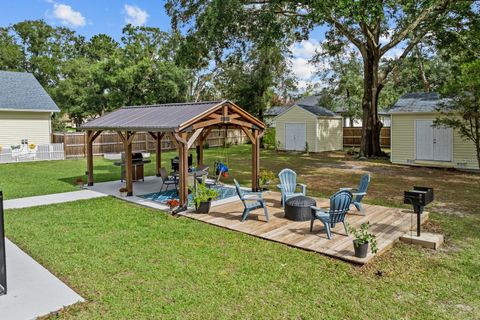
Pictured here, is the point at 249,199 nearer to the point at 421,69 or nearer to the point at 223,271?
the point at 223,271

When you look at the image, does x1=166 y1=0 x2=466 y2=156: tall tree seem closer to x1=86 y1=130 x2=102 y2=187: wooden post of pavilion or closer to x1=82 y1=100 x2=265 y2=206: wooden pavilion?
x1=82 y1=100 x2=265 y2=206: wooden pavilion

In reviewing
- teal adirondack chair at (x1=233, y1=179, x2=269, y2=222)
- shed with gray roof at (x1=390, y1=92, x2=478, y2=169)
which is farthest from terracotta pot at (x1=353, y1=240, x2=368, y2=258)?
shed with gray roof at (x1=390, y1=92, x2=478, y2=169)

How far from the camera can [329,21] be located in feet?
54.0

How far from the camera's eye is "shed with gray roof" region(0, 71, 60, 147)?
65.7ft

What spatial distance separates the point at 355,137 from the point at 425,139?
12121 mm

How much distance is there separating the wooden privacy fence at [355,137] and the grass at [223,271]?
2040 cm

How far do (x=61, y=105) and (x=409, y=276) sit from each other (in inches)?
1380

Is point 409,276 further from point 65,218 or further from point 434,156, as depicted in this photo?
point 434,156

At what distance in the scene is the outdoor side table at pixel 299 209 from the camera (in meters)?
7.55

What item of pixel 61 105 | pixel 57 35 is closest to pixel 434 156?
pixel 61 105

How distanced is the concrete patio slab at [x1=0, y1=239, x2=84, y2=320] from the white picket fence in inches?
631

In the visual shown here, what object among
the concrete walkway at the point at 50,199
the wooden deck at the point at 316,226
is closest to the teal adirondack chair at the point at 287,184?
the wooden deck at the point at 316,226

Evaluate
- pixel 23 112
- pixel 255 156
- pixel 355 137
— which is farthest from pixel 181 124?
pixel 355 137

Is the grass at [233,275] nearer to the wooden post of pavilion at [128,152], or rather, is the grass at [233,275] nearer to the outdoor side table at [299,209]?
the outdoor side table at [299,209]
